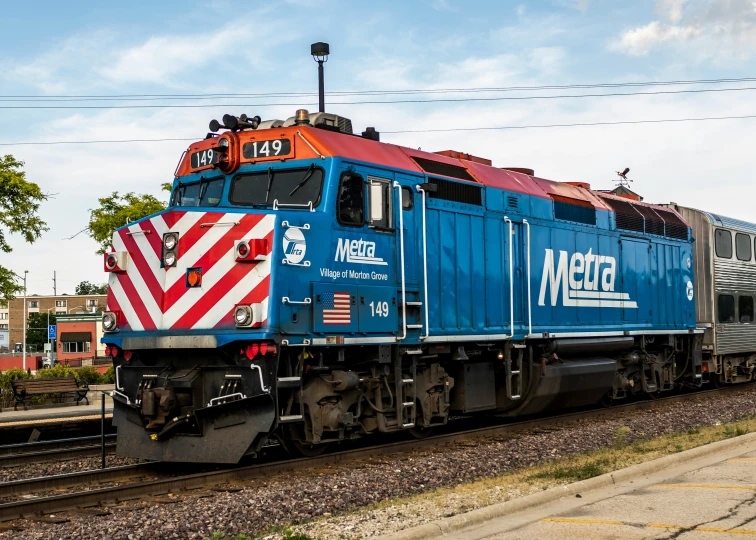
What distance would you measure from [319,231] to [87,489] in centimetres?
411

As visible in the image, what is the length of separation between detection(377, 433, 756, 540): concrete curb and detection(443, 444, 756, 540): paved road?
0.09 meters

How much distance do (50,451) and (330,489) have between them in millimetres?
4928

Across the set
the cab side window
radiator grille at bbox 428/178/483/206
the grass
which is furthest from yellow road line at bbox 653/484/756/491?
radiator grille at bbox 428/178/483/206

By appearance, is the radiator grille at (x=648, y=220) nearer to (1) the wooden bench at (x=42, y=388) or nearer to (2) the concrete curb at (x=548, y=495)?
(2) the concrete curb at (x=548, y=495)

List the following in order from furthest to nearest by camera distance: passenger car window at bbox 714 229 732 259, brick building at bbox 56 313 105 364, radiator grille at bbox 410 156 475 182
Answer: brick building at bbox 56 313 105 364 < passenger car window at bbox 714 229 732 259 < radiator grille at bbox 410 156 475 182

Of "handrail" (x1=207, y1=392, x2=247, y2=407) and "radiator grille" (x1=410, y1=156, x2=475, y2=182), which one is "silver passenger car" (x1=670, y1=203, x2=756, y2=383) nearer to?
"radiator grille" (x1=410, y1=156, x2=475, y2=182)

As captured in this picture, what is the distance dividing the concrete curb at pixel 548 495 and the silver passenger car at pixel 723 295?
10330 mm

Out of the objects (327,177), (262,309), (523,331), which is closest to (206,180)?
(327,177)

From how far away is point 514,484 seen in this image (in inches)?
354

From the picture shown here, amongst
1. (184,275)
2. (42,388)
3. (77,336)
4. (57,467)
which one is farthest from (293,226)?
(77,336)

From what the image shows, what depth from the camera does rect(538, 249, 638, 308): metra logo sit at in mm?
15492

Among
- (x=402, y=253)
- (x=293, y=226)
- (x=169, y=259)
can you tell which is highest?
(x=293, y=226)

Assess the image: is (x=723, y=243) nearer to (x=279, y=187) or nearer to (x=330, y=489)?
(x=279, y=187)

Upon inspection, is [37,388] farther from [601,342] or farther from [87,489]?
A: [601,342]
